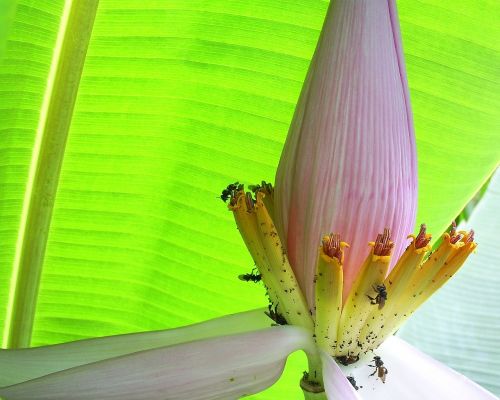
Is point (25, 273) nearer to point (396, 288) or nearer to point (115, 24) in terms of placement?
point (115, 24)

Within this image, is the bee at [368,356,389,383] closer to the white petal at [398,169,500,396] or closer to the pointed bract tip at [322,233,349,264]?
the pointed bract tip at [322,233,349,264]

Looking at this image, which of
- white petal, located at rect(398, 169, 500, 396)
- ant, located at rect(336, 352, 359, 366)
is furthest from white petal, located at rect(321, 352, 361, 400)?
white petal, located at rect(398, 169, 500, 396)

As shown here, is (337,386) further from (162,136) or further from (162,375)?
(162,136)

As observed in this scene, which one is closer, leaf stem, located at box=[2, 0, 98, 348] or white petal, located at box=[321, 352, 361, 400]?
white petal, located at box=[321, 352, 361, 400]

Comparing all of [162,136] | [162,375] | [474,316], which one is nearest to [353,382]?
[162,375]

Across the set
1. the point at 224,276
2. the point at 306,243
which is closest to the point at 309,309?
the point at 306,243

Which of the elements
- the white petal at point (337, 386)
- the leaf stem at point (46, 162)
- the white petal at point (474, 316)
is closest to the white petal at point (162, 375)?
the white petal at point (337, 386)
